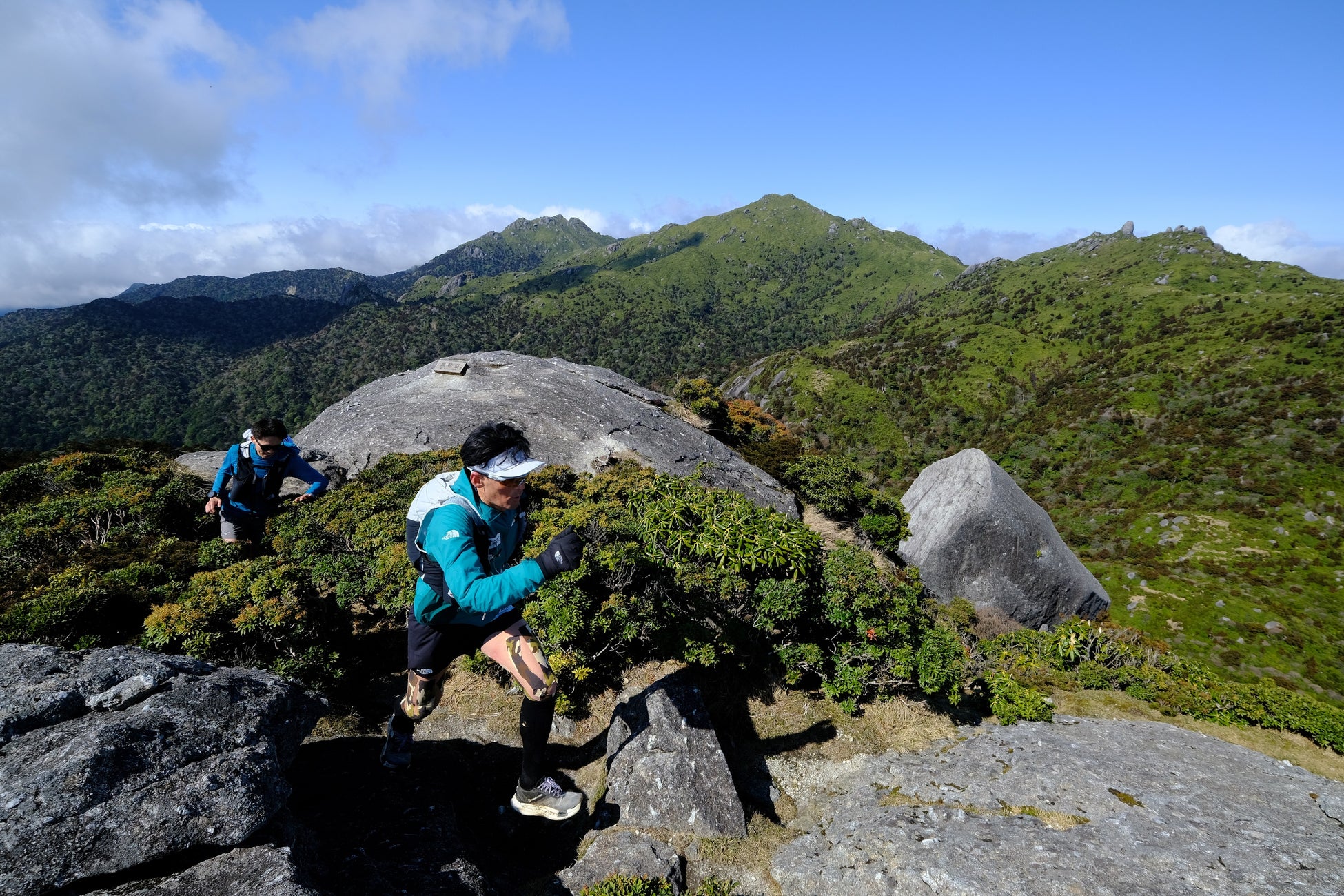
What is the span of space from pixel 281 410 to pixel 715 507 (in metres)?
173

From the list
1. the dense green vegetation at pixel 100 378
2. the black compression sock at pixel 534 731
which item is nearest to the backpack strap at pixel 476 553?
the black compression sock at pixel 534 731

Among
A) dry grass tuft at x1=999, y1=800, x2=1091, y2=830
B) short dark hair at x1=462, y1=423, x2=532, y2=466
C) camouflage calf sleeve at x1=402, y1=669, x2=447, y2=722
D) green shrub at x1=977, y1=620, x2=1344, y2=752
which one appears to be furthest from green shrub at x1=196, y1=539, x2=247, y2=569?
green shrub at x1=977, y1=620, x2=1344, y2=752

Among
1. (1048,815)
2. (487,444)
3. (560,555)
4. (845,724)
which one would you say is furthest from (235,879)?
(1048,815)

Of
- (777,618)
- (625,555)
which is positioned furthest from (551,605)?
(777,618)

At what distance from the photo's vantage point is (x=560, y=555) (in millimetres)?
4406

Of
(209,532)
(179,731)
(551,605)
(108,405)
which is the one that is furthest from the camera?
(108,405)

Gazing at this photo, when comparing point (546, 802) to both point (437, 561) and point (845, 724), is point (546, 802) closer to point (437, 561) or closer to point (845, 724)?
point (437, 561)

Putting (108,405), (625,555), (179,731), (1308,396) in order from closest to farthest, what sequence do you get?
(179,731), (625,555), (1308,396), (108,405)

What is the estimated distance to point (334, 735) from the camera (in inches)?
287

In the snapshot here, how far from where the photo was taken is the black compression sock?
5910 mm

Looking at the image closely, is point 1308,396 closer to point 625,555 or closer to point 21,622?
point 625,555

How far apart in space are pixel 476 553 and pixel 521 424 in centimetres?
1912

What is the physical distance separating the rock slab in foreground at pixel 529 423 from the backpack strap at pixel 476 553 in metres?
15.9

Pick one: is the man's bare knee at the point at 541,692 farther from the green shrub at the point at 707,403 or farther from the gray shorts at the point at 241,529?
the green shrub at the point at 707,403
